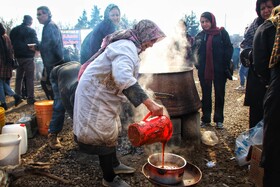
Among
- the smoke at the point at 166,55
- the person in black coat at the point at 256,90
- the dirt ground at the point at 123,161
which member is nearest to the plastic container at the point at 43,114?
the dirt ground at the point at 123,161

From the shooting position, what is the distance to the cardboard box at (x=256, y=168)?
334cm

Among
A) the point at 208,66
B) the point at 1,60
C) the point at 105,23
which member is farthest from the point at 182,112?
the point at 1,60

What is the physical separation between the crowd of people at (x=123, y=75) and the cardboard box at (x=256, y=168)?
597 mm

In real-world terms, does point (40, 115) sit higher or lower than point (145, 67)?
lower

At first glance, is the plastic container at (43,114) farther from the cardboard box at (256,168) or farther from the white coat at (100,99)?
the cardboard box at (256,168)

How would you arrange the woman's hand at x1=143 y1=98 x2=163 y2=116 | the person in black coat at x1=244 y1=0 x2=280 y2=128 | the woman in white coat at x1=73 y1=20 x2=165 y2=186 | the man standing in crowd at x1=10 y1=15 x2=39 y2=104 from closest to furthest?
the woman's hand at x1=143 y1=98 x2=163 y2=116 → the woman in white coat at x1=73 y1=20 x2=165 y2=186 → the person in black coat at x1=244 y1=0 x2=280 y2=128 → the man standing in crowd at x1=10 y1=15 x2=39 y2=104

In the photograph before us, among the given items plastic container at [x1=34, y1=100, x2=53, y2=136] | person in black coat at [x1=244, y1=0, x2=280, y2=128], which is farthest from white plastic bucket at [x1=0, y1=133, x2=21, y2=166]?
person in black coat at [x1=244, y1=0, x2=280, y2=128]

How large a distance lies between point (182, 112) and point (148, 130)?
6.27 ft

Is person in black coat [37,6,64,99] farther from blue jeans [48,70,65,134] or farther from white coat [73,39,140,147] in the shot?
white coat [73,39,140,147]

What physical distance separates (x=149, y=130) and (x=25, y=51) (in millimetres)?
6801

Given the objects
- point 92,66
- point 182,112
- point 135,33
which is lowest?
point 182,112

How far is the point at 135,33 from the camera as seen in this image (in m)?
2.88

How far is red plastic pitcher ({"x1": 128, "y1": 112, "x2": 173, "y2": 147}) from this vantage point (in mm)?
2432

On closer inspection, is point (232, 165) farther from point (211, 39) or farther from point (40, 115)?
point (40, 115)
